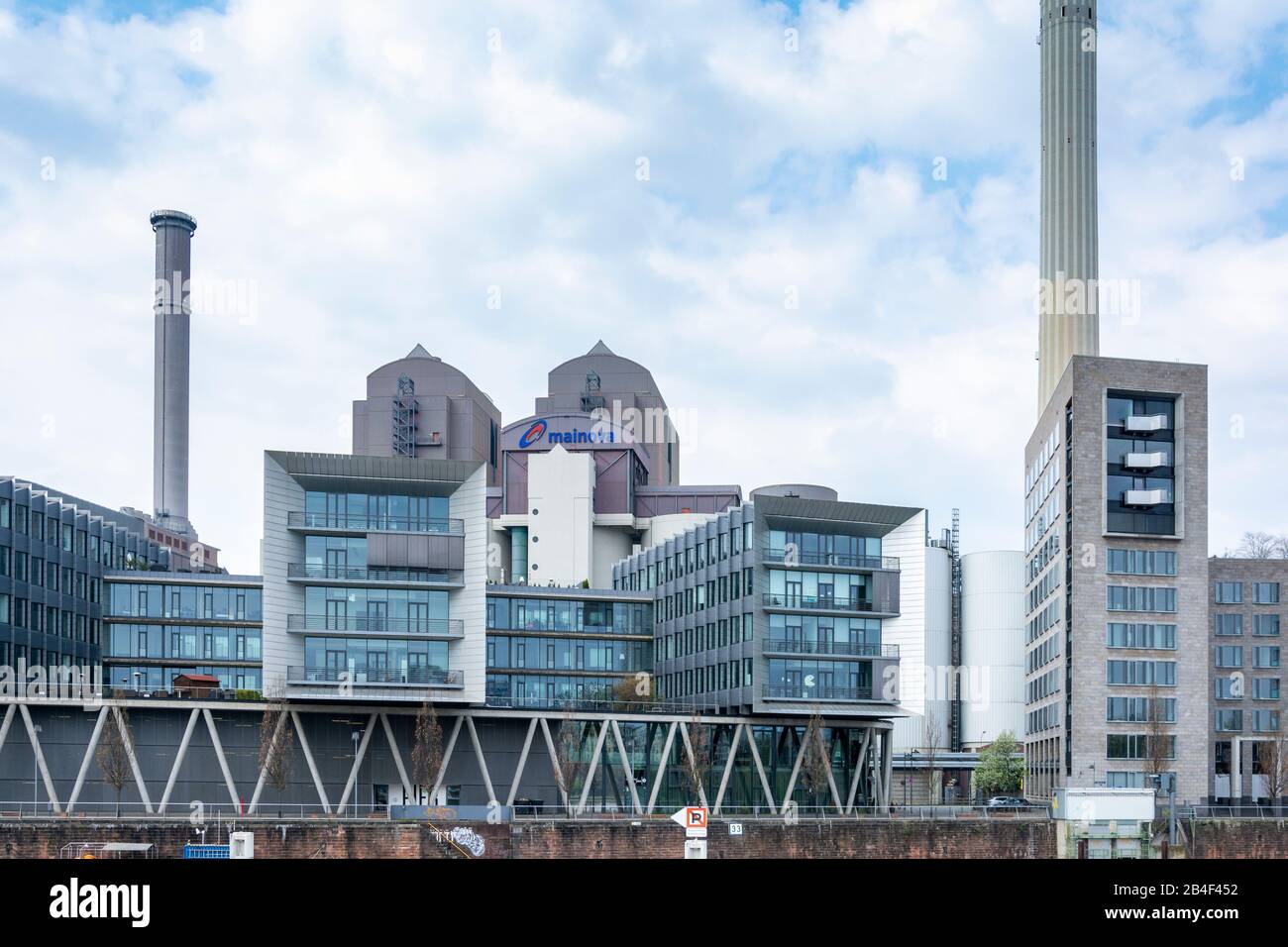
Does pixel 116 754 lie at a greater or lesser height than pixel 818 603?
lesser

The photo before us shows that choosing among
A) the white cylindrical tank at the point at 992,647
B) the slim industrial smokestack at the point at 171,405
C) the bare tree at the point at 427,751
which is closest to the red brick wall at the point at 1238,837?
the bare tree at the point at 427,751

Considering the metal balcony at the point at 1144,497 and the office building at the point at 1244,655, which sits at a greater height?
the metal balcony at the point at 1144,497

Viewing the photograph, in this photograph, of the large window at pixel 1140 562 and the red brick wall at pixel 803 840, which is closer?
the red brick wall at pixel 803 840

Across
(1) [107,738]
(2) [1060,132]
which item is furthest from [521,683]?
(2) [1060,132]

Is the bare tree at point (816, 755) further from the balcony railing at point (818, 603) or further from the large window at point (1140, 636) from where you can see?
the large window at point (1140, 636)

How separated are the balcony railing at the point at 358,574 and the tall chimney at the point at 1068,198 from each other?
7741 cm

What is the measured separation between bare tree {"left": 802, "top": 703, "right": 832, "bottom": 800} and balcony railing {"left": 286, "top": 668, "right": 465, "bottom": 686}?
877 inches

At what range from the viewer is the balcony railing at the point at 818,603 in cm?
9401

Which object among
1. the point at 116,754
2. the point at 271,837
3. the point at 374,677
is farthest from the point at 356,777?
the point at 271,837

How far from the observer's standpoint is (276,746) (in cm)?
8425
